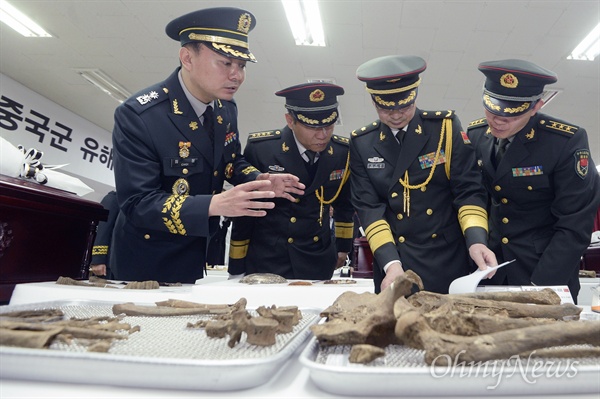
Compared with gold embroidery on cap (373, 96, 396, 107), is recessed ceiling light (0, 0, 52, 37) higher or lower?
higher

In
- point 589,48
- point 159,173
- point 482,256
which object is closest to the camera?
point 482,256

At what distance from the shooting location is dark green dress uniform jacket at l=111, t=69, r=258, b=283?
5.60ft

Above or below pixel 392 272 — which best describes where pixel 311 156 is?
above

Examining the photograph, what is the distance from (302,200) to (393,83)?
31.2 inches

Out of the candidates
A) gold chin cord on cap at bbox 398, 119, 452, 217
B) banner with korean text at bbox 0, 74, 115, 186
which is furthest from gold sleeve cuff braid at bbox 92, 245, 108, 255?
banner with korean text at bbox 0, 74, 115, 186

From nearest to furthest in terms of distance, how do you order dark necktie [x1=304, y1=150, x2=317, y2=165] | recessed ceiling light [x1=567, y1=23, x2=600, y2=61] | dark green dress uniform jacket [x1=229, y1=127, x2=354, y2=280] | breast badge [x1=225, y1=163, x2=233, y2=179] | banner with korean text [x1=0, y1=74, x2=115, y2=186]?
breast badge [x1=225, y1=163, x2=233, y2=179], dark green dress uniform jacket [x1=229, y1=127, x2=354, y2=280], dark necktie [x1=304, y1=150, x2=317, y2=165], recessed ceiling light [x1=567, y1=23, x2=600, y2=61], banner with korean text [x1=0, y1=74, x2=115, y2=186]

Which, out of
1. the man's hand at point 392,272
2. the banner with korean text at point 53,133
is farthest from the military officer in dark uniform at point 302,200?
the banner with korean text at point 53,133

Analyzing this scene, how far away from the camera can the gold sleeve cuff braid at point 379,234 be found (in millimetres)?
1814

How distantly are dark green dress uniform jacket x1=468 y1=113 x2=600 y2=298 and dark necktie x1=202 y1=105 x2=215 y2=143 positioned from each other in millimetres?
1339

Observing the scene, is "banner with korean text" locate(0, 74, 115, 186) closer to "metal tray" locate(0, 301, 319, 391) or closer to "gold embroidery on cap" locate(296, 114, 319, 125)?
"gold embroidery on cap" locate(296, 114, 319, 125)

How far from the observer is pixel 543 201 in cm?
192

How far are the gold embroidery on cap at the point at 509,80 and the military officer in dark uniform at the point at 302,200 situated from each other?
0.81 m

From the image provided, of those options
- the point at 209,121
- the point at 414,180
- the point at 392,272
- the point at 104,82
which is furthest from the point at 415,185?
the point at 104,82

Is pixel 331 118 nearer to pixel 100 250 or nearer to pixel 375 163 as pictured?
pixel 375 163
